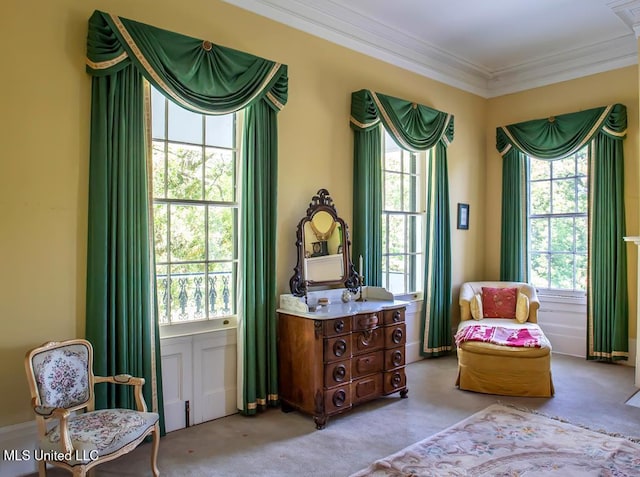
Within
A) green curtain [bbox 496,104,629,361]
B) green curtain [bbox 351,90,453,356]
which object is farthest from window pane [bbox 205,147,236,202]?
green curtain [bbox 496,104,629,361]

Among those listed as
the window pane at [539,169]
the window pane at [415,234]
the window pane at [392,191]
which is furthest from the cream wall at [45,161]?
the window pane at [539,169]

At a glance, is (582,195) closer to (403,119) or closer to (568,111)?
(568,111)

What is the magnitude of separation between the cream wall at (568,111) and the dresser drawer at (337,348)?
10.4 ft

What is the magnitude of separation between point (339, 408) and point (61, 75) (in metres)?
2.90

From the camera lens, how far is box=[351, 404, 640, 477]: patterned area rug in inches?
110

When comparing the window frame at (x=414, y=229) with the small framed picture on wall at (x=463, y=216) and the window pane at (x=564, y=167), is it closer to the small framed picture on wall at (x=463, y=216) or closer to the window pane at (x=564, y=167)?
the small framed picture on wall at (x=463, y=216)

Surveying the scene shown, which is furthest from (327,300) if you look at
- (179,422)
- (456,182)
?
(456,182)

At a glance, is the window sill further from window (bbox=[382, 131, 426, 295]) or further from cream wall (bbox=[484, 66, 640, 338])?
cream wall (bbox=[484, 66, 640, 338])

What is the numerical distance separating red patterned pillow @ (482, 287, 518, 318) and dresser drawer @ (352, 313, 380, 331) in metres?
1.94

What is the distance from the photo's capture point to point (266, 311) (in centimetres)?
379

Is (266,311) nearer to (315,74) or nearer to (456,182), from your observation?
(315,74)

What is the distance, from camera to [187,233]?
11.6 ft

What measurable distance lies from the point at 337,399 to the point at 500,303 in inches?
98.9

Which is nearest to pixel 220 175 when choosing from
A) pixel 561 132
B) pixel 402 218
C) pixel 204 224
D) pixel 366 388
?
pixel 204 224
